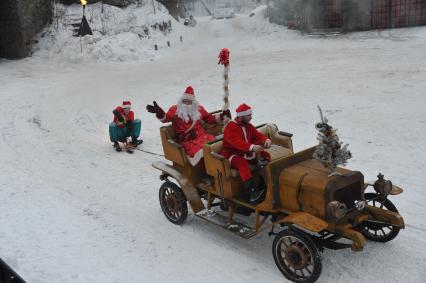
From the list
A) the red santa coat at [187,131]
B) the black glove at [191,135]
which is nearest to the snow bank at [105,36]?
the red santa coat at [187,131]

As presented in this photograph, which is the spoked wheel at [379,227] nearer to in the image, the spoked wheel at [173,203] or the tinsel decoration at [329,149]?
the tinsel decoration at [329,149]

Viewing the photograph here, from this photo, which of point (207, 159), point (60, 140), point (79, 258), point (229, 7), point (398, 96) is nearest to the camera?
point (79, 258)

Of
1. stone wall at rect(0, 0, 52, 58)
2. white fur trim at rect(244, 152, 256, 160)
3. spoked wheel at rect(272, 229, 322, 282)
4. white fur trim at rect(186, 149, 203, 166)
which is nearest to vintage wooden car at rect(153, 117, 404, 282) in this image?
spoked wheel at rect(272, 229, 322, 282)

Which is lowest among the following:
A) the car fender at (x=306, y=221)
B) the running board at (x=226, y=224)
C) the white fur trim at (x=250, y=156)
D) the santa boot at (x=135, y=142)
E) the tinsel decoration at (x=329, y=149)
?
the running board at (x=226, y=224)

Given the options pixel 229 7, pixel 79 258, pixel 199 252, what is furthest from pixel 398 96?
pixel 229 7

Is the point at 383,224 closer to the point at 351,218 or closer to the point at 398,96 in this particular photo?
the point at 351,218

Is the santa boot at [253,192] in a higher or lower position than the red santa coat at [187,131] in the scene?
lower

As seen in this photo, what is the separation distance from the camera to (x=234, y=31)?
31.7 metres

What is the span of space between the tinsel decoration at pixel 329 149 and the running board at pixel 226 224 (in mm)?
1402

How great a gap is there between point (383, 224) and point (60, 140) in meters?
8.45

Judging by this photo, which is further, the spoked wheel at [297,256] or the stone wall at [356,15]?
the stone wall at [356,15]

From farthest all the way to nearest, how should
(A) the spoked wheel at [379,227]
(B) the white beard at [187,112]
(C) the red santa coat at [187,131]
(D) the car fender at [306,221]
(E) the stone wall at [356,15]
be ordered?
(E) the stone wall at [356,15] → (B) the white beard at [187,112] → (C) the red santa coat at [187,131] → (A) the spoked wheel at [379,227] → (D) the car fender at [306,221]

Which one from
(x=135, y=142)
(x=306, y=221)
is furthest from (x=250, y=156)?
(x=135, y=142)

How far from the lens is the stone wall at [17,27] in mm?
20656
